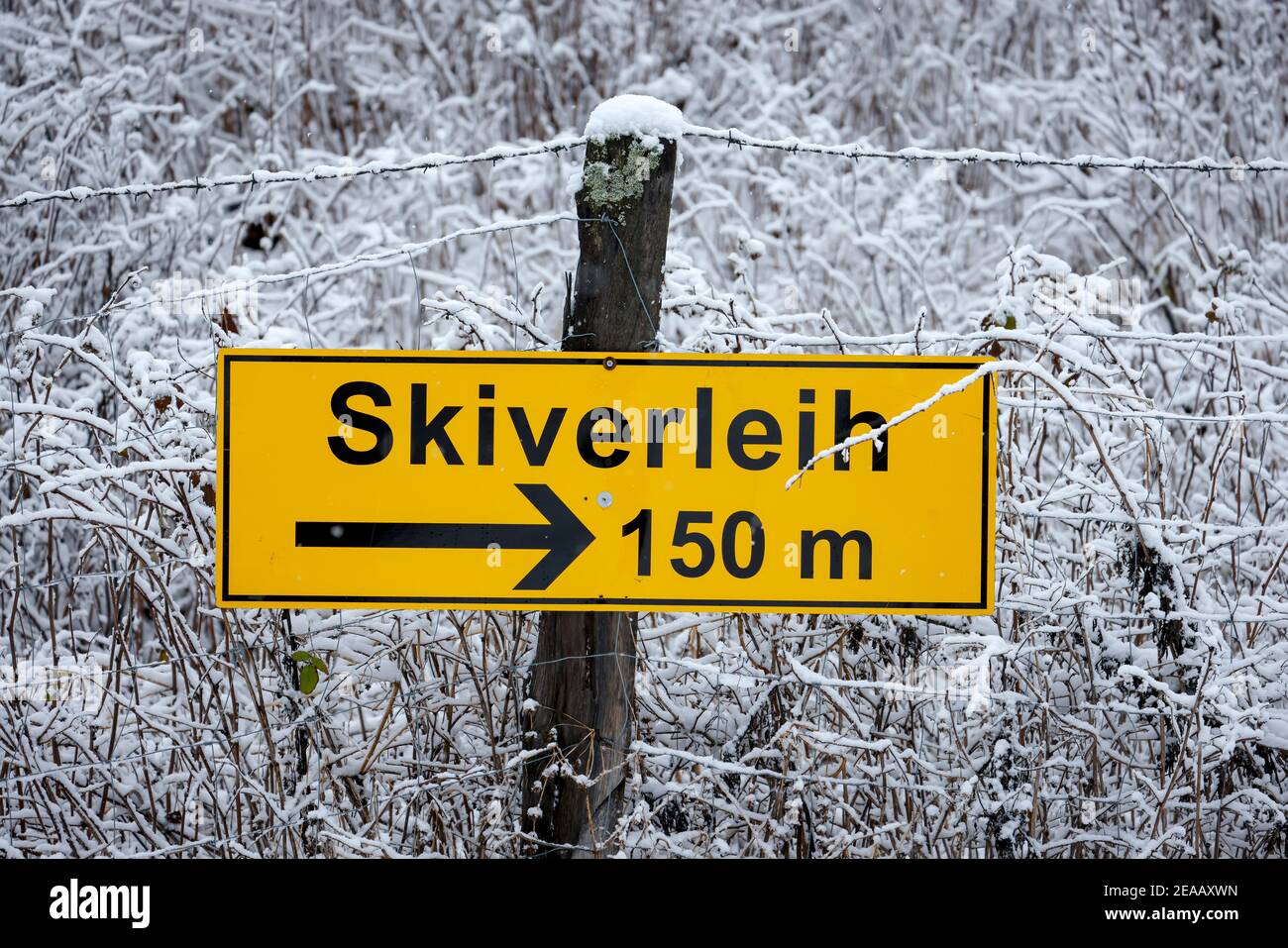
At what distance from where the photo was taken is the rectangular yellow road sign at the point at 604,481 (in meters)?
2.14

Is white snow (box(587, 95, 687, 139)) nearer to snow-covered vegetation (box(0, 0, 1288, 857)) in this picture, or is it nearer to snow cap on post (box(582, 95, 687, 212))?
snow cap on post (box(582, 95, 687, 212))

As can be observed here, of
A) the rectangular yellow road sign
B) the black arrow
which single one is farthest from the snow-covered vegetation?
the black arrow

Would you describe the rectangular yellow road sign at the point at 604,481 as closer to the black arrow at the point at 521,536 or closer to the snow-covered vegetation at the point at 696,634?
the black arrow at the point at 521,536

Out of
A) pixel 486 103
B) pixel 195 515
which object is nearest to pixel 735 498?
pixel 195 515

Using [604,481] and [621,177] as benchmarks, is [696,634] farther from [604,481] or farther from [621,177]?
[621,177]

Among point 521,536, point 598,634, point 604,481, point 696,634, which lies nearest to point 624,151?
point 604,481

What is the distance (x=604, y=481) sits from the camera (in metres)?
2.14

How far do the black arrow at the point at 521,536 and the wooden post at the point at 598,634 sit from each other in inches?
6.6

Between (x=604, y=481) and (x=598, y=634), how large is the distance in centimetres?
34

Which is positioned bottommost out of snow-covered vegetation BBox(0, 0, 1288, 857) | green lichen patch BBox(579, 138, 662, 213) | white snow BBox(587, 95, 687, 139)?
snow-covered vegetation BBox(0, 0, 1288, 857)

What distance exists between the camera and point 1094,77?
21.4 feet

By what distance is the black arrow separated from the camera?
2.14 meters

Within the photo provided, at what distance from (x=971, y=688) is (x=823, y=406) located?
0.83 metres

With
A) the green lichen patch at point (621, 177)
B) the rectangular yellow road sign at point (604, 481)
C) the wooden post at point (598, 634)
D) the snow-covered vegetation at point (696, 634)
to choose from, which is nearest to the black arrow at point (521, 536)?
the rectangular yellow road sign at point (604, 481)
